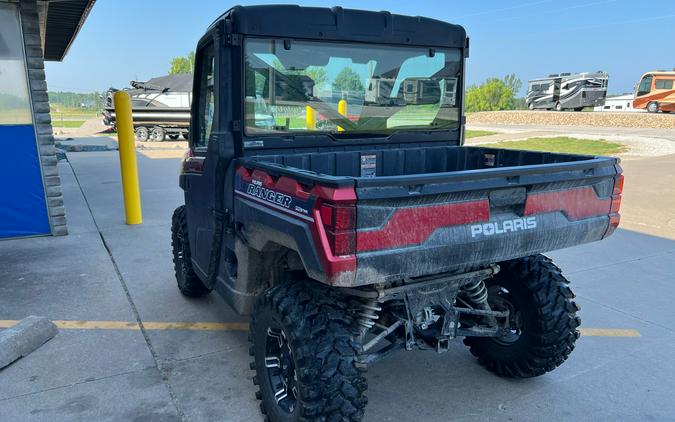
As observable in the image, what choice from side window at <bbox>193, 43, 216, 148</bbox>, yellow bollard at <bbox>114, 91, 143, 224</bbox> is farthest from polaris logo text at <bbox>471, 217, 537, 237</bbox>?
yellow bollard at <bbox>114, 91, 143, 224</bbox>

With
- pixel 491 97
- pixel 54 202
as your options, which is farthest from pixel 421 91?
pixel 491 97

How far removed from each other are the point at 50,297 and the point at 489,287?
390 centimetres

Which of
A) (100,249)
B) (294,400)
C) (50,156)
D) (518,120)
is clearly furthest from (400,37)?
(518,120)

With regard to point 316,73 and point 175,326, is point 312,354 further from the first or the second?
point 175,326

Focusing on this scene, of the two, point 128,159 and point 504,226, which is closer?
point 504,226

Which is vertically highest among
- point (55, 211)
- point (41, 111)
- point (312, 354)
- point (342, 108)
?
point (342, 108)

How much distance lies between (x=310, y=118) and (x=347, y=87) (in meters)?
0.35

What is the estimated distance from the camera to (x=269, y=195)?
→ 2.65m

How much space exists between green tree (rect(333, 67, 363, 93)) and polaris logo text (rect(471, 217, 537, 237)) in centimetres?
148

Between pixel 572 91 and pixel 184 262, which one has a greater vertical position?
pixel 572 91

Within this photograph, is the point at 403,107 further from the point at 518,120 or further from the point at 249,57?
the point at 518,120

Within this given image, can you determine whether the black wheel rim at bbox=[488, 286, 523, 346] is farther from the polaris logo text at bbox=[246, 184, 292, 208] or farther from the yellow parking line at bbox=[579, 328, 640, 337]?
the polaris logo text at bbox=[246, 184, 292, 208]

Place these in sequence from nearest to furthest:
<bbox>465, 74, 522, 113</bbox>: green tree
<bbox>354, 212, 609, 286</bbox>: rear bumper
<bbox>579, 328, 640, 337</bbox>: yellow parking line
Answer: <bbox>354, 212, 609, 286</bbox>: rear bumper → <bbox>579, 328, 640, 337</bbox>: yellow parking line → <bbox>465, 74, 522, 113</bbox>: green tree

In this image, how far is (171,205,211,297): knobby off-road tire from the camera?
14.4ft
